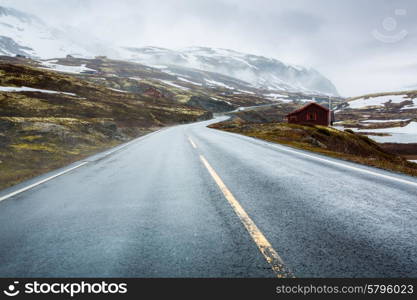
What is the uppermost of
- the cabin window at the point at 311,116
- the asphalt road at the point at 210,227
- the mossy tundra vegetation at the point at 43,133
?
the cabin window at the point at 311,116

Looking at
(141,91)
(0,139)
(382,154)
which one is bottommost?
(382,154)

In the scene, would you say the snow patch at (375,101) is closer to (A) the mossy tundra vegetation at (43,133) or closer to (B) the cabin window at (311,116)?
(B) the cabin window at (311,116)

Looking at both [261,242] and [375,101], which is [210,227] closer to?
[261,242]

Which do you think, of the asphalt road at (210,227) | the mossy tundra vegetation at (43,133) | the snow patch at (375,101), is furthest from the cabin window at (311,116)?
the snow patch at (375,101)

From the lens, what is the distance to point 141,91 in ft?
318

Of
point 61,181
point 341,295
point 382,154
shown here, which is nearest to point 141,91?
point 382,154

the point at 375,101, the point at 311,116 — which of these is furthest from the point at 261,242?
the point at 375,101

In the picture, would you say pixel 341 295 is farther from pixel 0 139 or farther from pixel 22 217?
pixel 0 139

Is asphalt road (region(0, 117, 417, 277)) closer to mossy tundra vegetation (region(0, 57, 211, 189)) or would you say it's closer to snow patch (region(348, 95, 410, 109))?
mossy tundra vegetation (region(0, 57, 211, 189))

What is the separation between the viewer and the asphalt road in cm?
265

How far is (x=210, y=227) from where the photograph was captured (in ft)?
11.8

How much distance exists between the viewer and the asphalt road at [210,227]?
8.70ft

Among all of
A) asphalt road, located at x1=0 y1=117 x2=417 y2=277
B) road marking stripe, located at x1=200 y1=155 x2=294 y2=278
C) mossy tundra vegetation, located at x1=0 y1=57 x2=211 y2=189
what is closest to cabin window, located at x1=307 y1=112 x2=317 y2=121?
mossy tundra vegetation, located at x1=0 y1=57 x2=211 y2=189

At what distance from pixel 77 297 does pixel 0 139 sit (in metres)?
17.4
